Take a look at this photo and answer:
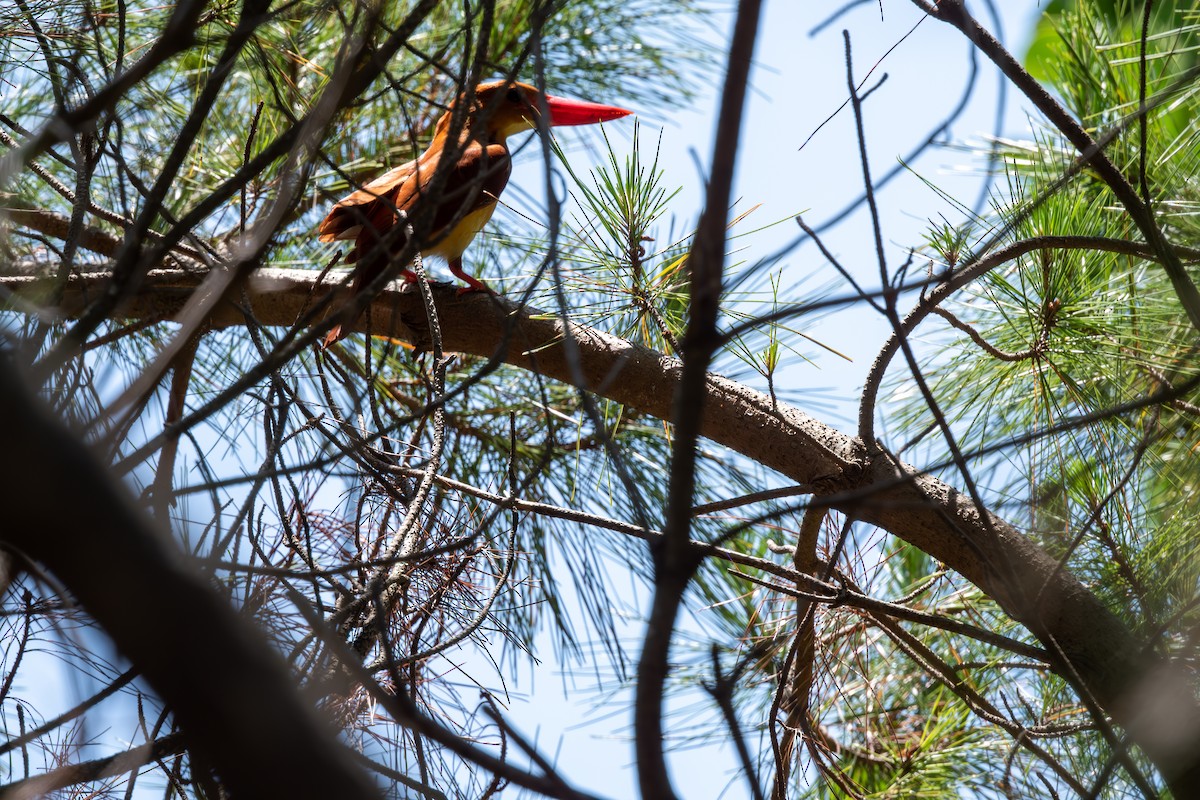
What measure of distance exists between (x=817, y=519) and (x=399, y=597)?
1.54 feet

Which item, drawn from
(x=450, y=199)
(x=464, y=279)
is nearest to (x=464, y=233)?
(x=464, y=279)

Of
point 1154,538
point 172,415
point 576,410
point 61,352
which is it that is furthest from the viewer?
point 576,410

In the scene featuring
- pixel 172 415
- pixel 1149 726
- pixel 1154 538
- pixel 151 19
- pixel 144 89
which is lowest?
pixel 1149 726

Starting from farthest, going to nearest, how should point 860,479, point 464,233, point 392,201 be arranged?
→ point 464,233 → point 392,201 → point 860,479

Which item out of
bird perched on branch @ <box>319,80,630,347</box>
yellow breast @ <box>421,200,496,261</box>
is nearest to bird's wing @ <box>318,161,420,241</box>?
bird perched on branch @ <box>319,80,630,347</box>

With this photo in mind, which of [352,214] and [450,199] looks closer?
[450,199]

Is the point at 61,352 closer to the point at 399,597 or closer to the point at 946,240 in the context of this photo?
the point at 399,597

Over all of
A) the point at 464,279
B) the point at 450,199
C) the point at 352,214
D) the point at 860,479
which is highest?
the point at 352,214

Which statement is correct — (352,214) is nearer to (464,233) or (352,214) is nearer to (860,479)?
(464,233)

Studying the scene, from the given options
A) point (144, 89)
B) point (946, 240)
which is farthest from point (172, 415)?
point (946, 240)

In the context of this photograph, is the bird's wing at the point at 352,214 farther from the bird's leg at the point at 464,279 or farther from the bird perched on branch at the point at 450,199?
the bird's leg at the point at 464,279

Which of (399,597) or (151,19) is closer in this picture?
(399,597)

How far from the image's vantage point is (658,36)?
2043mm

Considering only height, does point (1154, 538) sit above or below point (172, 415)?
below
